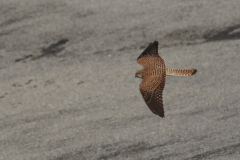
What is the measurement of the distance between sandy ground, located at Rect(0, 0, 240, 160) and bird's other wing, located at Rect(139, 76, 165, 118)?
1116 millimetres

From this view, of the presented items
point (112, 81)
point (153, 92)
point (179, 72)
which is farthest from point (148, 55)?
point (112, 81)

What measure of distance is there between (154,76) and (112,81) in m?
2.21

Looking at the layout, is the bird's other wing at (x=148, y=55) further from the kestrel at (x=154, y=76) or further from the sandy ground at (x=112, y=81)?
the sandy ground at (x=112, y=81)

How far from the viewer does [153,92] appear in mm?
4973

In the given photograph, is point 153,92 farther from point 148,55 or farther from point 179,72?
point 148,55

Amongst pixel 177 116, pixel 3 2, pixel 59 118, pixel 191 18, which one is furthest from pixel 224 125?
pixel 3 2

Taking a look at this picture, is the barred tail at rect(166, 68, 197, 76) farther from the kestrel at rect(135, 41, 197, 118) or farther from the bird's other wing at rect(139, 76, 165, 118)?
the bird's other wing at rect(139, 76, 165, 118)

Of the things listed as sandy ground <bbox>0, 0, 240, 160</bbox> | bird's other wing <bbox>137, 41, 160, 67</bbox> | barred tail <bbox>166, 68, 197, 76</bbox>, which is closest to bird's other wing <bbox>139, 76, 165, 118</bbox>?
barred tail <bbox>166, 68, 197, 76</bbox>

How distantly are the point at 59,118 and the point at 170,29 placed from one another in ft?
11.6

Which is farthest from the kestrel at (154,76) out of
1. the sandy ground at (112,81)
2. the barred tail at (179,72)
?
the sandy ground at (112,81)

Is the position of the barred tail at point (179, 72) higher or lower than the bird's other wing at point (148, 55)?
lower

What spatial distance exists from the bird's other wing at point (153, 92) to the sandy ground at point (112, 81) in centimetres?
112

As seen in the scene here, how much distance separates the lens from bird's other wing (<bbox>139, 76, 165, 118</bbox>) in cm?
480

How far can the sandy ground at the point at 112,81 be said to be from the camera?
19.2ft
